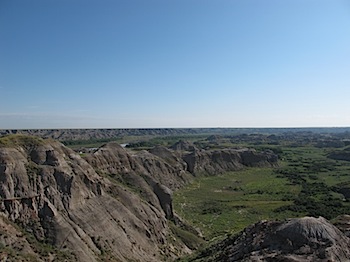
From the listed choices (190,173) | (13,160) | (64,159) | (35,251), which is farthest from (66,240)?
(190,173)

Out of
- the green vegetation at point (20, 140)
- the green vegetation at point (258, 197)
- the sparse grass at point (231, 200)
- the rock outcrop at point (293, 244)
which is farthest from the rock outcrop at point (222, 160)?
the rock outcrop at point (293, 244)

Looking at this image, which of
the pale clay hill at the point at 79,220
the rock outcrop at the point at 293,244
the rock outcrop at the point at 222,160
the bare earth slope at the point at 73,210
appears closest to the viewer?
the rock outcrop at the point at 293,244

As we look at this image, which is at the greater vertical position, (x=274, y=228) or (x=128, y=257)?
(x=274, y=228)

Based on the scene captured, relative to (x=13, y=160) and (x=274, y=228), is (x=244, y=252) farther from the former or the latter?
(x=13, y=160)

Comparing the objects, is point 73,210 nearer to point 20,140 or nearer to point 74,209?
point 74,209

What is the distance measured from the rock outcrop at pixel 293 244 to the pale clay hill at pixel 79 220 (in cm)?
9

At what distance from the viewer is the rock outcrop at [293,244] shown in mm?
26594

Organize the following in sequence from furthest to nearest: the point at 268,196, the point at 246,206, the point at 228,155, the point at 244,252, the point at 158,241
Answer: the point at 228,155 < the point at 268,196 < the point at 246,206 < the point at 158,241 < the point at 244,252

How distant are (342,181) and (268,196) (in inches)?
1329

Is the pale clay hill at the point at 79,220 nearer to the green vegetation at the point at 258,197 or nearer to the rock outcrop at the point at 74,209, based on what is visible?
the rock outcrop at the point at 74,209

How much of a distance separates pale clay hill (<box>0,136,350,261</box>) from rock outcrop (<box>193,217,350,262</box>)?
3.7 inches

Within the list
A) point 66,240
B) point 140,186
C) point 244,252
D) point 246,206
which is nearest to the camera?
point 244,252

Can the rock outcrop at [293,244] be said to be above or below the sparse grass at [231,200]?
above

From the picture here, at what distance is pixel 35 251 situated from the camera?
105 feet
